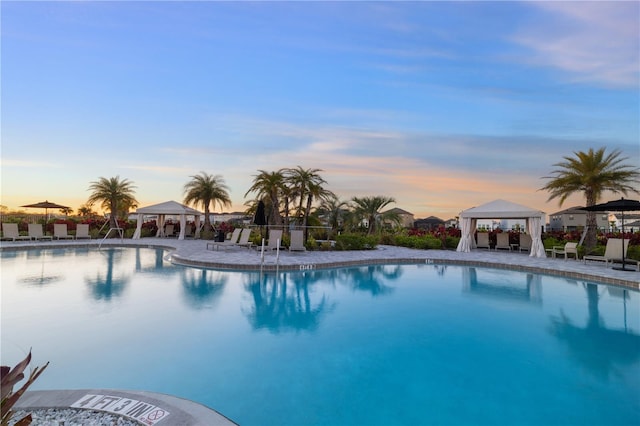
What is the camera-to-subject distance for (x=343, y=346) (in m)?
4.73

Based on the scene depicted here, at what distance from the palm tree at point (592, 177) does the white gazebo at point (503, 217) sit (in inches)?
Answer: 70.0

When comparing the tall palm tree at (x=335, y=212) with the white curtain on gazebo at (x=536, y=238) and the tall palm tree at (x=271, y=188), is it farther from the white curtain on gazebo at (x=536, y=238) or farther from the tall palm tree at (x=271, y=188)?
the white curtain on gazebo at (x=536, y=238)

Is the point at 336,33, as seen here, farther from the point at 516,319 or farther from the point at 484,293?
the point at 516,319

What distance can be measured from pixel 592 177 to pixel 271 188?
14374 mm

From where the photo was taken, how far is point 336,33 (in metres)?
11.4

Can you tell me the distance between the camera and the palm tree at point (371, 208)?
66.1ft

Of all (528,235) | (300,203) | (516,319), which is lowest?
(516,319)

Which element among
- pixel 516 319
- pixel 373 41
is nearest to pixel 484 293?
pixel 516 319

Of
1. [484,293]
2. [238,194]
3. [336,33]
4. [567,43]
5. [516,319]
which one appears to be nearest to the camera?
[516,319]

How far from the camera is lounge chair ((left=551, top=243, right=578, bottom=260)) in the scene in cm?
1256

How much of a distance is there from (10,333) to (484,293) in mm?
9402

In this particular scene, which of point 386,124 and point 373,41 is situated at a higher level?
point 373,41

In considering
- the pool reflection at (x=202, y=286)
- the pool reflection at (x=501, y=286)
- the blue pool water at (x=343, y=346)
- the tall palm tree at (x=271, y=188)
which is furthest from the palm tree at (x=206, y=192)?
the pool reflection at (x=501, y=286)

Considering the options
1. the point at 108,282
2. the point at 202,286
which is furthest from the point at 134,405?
the point at 108,282
